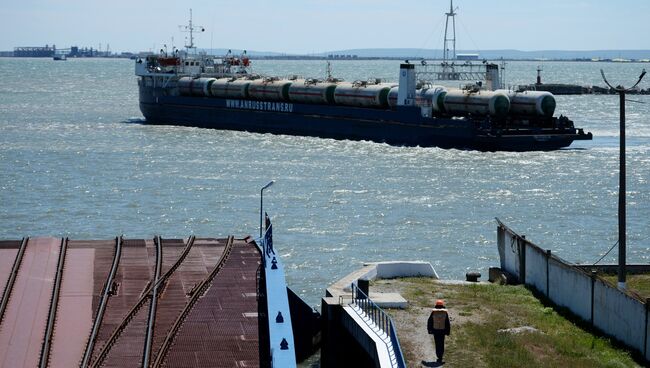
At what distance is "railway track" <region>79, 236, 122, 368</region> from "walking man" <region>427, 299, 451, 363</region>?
6.01 m

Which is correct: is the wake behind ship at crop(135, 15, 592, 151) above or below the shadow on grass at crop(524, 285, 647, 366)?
above

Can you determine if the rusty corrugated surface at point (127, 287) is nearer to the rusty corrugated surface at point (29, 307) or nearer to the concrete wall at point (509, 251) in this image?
the rusty corrugated surface at point (29, 307)

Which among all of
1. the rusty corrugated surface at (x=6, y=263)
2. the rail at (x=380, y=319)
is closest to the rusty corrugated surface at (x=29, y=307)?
the rusty corrugated surface at (x=6, y=263)

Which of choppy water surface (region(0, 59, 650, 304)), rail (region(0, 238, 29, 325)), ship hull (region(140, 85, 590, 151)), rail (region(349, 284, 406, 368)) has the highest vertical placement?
ship hull (region(140, 85, 590, 151))

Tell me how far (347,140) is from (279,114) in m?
9.12

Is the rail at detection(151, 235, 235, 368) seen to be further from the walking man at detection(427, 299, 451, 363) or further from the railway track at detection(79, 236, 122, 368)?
the walking man at detection(427, 299, 451, 363)

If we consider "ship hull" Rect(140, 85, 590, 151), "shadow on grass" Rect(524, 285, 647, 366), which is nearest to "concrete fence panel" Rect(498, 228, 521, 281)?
"shadow on grass" Rect(524, 285, 647, 366)

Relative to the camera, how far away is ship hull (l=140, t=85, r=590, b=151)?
255 feet

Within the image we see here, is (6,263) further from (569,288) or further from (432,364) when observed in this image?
(569,288)

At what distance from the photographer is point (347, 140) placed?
286ft

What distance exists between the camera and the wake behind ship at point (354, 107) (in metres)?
78.3

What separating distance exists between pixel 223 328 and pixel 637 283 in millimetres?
11223

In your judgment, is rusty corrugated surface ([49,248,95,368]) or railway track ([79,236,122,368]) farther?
rusty corrugated surface ([49,248,95,368])

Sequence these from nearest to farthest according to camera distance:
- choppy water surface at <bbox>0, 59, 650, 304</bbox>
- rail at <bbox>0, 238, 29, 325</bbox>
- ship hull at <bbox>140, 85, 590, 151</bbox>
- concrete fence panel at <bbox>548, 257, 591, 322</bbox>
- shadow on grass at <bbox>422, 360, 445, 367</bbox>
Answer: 1. shadow on grass at <bbox>422, 360, 445, 367</bbox>
2. rail at <bbox>0, 238, 29, 325</bbox>
3. concrete fence panel at <bbox>548, 257, 591, 322</bbox>
4. choppy water surface at <bbox>0, 59, 650, 304</bbox>
5. ship hull at <bbox>140, 85, 590, 151</bbox>
